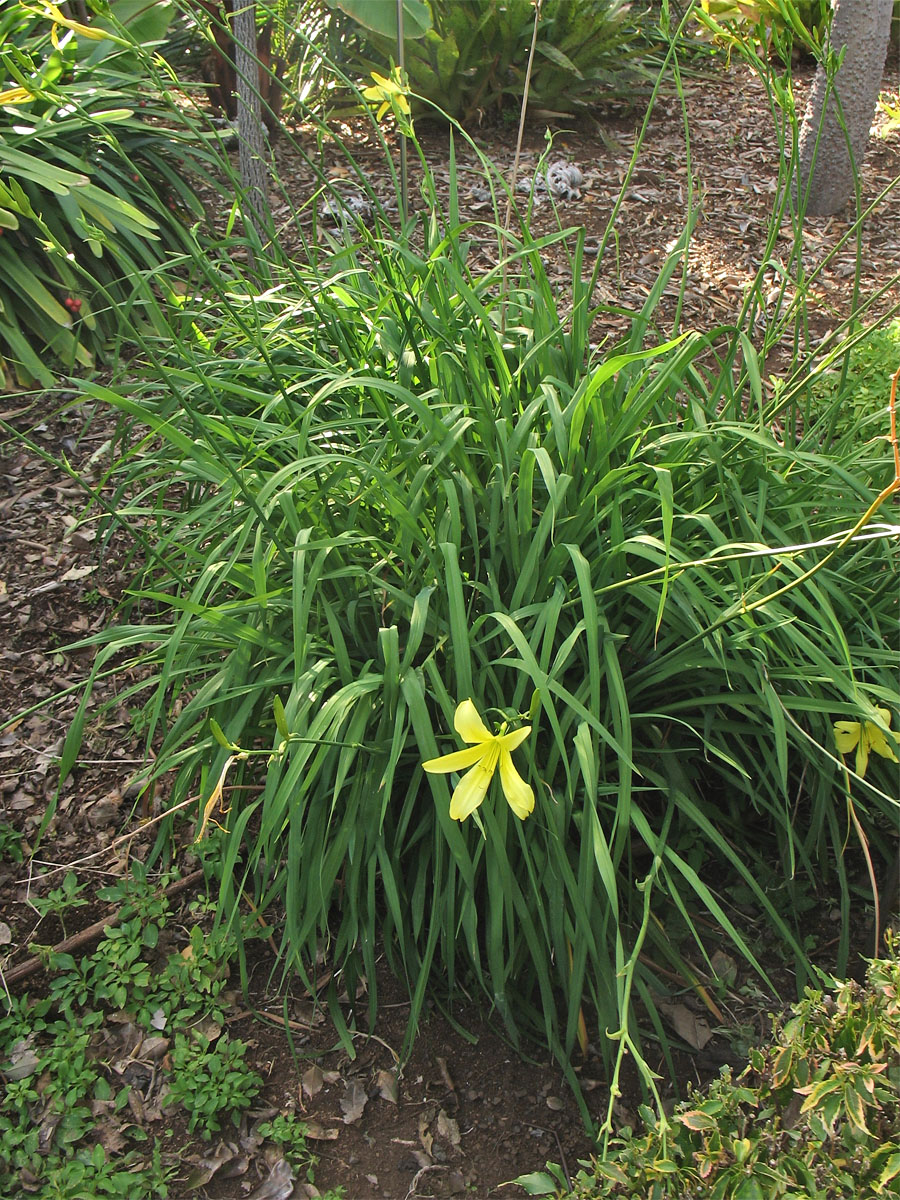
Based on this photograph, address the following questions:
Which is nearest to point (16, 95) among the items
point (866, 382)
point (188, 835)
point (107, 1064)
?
point (188, 835)

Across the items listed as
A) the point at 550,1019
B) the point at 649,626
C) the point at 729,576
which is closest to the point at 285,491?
the point at 649,626

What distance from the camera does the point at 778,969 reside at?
1866 mm

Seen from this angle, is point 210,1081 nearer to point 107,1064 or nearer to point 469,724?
point 107,1064

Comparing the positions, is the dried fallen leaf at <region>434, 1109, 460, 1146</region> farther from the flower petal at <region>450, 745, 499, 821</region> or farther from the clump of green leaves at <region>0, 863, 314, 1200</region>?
the flower petal at <region>450, 745, 499, 821</region>

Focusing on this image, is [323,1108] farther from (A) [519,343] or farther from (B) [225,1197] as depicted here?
(A) [519,343]

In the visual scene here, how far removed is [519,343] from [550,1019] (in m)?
1.44

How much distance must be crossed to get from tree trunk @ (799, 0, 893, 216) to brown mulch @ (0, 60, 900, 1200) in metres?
0.17

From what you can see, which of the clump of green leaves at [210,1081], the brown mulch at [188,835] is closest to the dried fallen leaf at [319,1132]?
the brown mulch at [188,835]

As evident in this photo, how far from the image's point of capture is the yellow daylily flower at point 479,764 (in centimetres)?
106

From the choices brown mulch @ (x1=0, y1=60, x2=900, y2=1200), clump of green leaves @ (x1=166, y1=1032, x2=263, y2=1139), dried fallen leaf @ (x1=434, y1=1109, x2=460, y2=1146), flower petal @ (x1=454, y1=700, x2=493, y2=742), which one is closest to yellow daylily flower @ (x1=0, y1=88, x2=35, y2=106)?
brown mulch @ (x1=0, y1=60, x2=900, y2=1200)

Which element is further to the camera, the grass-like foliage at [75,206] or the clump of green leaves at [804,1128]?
the grass-like foliage at [75,206]

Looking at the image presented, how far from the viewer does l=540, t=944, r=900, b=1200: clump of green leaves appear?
1.04 m

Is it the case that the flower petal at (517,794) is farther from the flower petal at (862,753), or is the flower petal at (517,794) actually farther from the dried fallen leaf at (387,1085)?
the dried fallen leaf at (387,1085)

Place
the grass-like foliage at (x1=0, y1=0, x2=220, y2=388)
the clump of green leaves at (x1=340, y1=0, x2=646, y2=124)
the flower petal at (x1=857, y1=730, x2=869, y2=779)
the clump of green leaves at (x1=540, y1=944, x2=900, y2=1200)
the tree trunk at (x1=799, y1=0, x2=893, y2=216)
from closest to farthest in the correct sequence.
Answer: the clump of green leaves at (x1=540, y1=944, x2=900, y2=1200) → the flower petal at (x1=857, y1=730, x2=869, y2=779) → the grass-like foliage at (x1=0, y1=0, x2=220, y2=388) → the tree trunk at (x1=799, y1=0, x2=893, y2=216) → the clump of green leaves at (x1=340, y1=0, x2=646, y2=124)
